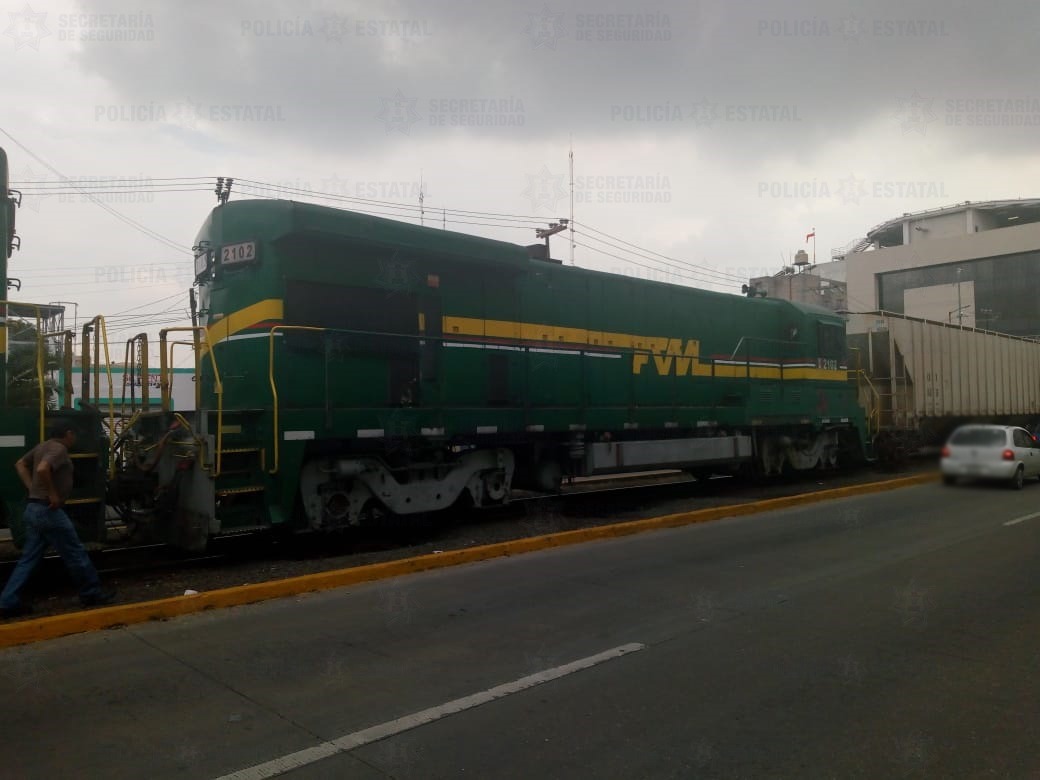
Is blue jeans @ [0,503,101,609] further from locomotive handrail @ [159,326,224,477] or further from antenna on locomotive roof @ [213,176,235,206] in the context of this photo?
antenna on locomotive roof @ [213,176,235,206]

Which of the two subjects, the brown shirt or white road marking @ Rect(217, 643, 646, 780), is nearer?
white road marking @ Rect(217, 643, 646, 780)

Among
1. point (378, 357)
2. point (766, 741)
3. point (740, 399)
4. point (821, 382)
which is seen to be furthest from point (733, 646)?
point (821, 382)

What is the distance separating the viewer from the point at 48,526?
625 cm

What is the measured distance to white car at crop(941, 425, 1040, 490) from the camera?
1532 centimetres

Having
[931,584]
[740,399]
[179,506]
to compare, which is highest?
[740,399]

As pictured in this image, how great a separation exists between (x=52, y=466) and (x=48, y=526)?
494mm

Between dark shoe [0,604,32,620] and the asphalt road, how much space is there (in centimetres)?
74

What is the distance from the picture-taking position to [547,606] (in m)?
6.75

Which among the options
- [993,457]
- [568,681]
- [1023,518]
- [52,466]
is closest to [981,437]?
[993,457]

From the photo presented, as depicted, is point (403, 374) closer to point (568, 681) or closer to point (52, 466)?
point (52, 466)

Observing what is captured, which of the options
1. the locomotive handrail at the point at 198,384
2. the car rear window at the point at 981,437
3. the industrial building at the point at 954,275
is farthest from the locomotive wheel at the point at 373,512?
the industrial building at the point at 954,275

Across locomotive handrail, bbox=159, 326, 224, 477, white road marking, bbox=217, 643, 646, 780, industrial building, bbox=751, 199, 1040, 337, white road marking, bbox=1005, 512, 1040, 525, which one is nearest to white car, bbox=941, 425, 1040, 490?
white road marking, bbox=1005, 512, 1040, 525

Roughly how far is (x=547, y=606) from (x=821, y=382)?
40.1ft

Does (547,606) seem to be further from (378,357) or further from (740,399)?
(740,399)
